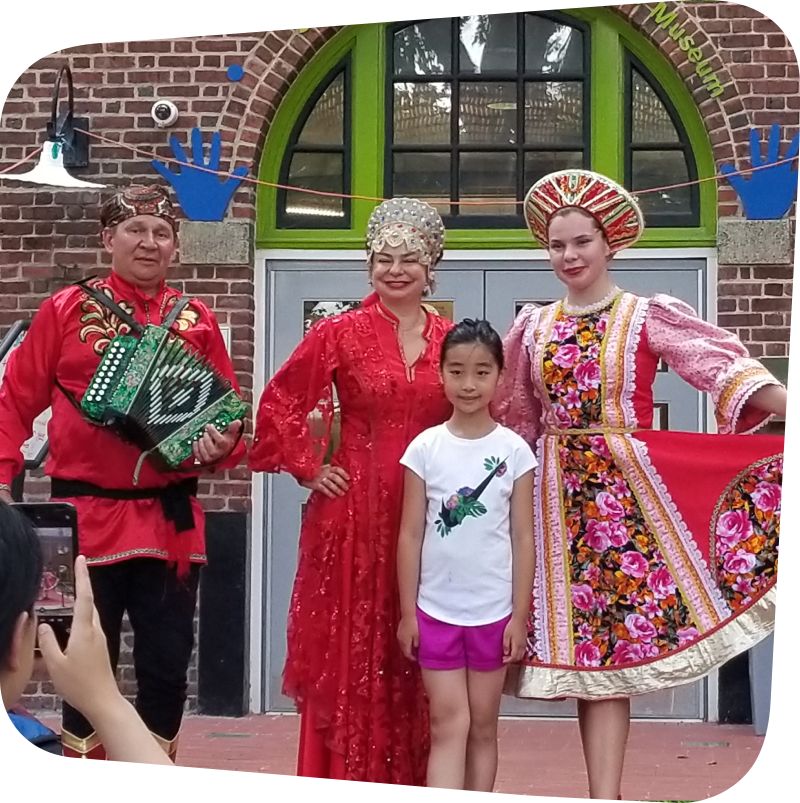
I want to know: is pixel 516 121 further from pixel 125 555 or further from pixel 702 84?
pixel 125 555

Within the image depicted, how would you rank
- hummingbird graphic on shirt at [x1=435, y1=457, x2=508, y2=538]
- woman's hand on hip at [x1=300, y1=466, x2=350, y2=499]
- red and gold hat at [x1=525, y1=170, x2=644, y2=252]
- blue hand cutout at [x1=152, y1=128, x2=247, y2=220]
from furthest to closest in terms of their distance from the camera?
1. blue hand cutout at [x1=152, y1=128, x2=247, y2=220]
2. woman's hand on hip at [x1=300, y1=466, x2=350, y2=499]
3. red and gold hat at [x1=525, y1=170, x2=644, y2=252]
4. hummingbird graphic on shirt at [x1=435, y1=457, x2=508, y2=538]

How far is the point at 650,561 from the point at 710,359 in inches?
20.2

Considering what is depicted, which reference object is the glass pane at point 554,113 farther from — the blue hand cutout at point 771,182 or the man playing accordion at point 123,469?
the man playing accordion at point 123,469

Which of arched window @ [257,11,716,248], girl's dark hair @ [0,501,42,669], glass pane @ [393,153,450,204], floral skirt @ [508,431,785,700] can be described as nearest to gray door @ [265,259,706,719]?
arched window @ [257,11,716,248]

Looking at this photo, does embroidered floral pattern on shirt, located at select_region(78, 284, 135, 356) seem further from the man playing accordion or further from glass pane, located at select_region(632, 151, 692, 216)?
glass pane, located at select_region(632, 151, 692, 216)

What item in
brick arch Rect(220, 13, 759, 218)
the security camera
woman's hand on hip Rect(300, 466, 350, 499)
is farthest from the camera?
the security camera

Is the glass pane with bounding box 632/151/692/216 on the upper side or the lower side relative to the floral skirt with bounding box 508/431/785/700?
upper

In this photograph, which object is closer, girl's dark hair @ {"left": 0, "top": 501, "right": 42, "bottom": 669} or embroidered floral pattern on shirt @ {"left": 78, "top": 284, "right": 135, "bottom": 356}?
girl's dark hair @ {"left": 0, "top": 501, "right": 42, "bottom": 669}

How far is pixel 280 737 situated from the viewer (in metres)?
4.00

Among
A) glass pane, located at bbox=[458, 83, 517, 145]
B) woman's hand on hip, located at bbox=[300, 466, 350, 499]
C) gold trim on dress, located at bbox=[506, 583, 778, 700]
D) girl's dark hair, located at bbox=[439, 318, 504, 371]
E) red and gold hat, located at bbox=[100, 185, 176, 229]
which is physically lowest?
gold trim on dress, located at bbox=[506, 583, 778, 700]

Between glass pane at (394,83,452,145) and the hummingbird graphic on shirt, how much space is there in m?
1.02

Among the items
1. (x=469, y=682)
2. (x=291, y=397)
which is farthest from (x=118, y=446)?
(x=469, y=682)

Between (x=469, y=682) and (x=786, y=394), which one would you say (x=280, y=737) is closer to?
(x=469, y=682)

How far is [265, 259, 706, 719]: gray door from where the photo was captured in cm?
396
